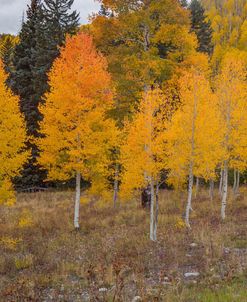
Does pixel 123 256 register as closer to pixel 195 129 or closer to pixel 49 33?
pixel 195 129

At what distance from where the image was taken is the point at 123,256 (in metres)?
13.0

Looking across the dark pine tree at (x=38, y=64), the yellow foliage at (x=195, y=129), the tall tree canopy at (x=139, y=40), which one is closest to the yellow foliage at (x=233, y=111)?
the yellow foliage at (x=195, y=129)

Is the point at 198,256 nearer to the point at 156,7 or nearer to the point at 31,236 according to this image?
the point at 31,236

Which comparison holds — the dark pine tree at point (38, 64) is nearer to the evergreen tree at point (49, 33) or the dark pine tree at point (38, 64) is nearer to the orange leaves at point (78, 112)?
the evergreen tree at point (49, 33)

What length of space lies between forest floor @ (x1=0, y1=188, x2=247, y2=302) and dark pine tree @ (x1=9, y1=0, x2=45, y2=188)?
9226 mm

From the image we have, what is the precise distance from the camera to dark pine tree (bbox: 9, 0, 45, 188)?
32.8m

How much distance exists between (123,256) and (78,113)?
25.5ft

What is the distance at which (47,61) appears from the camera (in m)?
33.0

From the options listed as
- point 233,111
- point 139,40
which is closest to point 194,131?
point 233,111

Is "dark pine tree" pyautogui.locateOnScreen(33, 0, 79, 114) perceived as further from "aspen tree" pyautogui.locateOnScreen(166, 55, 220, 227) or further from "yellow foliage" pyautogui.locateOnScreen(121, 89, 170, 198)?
"yellow foliage" pyautogui.locateOnScreen(121, 89, 170, 198)

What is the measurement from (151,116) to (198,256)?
18.5 feet

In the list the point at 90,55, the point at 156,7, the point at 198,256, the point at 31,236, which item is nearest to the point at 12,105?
the point at 90,55

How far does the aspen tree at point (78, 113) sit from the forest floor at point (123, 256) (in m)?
2.59

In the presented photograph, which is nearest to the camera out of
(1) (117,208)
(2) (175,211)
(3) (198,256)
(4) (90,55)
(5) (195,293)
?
(5) (195,293)
